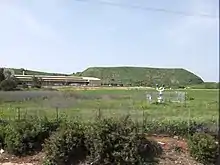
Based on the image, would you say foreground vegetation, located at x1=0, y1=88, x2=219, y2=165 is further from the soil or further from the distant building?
the distant building

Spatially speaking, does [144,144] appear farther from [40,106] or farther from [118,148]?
[40,106]

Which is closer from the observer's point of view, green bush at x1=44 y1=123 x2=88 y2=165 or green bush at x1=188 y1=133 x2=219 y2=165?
green bush at x1=44 y1=123 x2=88 y2=165

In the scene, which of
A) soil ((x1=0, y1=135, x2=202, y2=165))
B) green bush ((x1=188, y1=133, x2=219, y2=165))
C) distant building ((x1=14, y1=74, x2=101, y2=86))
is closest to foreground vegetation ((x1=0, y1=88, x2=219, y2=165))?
green bush ((x1=188, y1=133, x2=219, y2=165))

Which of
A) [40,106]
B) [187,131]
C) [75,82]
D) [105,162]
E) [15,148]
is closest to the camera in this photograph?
[105,162]

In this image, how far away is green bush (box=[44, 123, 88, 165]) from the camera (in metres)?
12.9

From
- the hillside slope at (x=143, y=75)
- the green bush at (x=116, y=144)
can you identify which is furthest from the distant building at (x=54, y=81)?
the green bush at (x=116, y=144)

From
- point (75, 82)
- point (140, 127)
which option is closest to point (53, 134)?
point (140, 127)

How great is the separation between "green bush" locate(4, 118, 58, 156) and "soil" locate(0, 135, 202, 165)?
31 cm

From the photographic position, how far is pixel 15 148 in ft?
44.9

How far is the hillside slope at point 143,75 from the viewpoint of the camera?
382 feet

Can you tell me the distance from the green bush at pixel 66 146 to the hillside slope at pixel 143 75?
96.8 m

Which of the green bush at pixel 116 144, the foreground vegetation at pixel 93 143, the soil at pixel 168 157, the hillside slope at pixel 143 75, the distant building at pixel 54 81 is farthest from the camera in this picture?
the hillside slope at pixel 143 75

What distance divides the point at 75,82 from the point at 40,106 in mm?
62926

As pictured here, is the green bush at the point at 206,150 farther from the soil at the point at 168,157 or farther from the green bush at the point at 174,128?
the green bush at the point at 174,128
